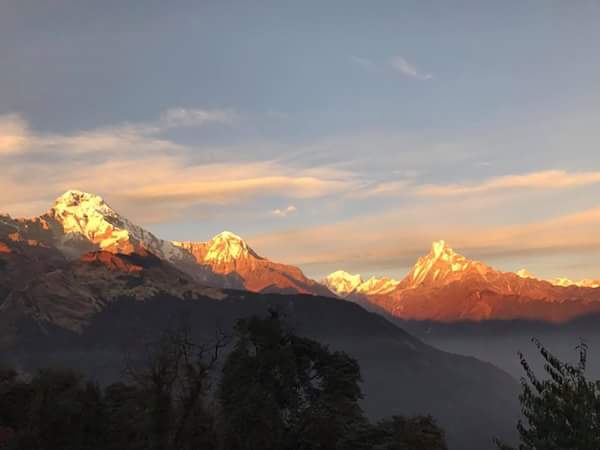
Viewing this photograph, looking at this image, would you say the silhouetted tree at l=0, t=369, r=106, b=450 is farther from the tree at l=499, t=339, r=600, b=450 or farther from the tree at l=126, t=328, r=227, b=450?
the tree at l=499, t=339, r=600, b=450

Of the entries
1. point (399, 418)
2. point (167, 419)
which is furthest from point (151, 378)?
point (399, 418)

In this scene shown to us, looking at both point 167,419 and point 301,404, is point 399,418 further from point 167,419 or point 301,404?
point 167,419

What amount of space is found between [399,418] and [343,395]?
346 inches

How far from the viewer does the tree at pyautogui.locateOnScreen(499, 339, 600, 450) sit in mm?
38594

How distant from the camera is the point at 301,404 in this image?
8812 centimetres

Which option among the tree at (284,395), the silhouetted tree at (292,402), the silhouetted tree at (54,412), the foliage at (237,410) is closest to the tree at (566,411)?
the silhouetted tree at (292,402)

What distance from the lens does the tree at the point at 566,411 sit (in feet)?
127

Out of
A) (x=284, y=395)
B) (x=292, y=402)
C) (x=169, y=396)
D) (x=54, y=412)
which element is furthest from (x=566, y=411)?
(x=54, y=412)

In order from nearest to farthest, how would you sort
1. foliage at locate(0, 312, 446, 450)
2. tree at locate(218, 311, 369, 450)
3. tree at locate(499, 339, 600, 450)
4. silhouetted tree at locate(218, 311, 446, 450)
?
tree at locate(499, 339, 600, 450), silhouetted tree at locate(218, 311, 446, 450), tree at locate(218, 311, 369, 450), foliage at locate(0, 312, 446, 450)

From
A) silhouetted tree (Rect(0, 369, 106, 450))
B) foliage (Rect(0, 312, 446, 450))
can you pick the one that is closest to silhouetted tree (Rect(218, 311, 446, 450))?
foliage (Rect(0, 312, 446, 450))

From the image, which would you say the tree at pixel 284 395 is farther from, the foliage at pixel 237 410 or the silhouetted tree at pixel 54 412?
the silhouetted tree at pixel 54 412

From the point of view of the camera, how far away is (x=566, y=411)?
1542 inches

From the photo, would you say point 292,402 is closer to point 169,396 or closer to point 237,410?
point 237,410

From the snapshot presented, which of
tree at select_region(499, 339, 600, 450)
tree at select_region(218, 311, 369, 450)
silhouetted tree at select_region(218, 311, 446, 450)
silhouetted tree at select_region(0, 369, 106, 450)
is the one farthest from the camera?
silhouetted tree at select_region(0, 369, 106, 450)
